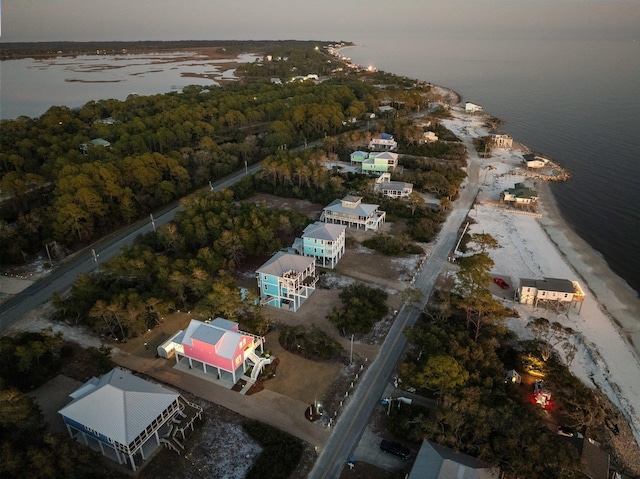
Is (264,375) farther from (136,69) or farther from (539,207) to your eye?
(136,69)

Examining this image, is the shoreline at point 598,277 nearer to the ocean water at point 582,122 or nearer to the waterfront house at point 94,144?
the ocean water at point 582,122

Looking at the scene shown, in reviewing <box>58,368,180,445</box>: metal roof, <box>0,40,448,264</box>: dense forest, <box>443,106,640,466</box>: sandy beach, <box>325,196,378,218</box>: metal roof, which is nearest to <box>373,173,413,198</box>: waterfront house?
<box>325,196,378,218</box>: metal roof

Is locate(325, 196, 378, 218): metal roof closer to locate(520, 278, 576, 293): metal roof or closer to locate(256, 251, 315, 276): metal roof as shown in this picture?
locate(256, 251, 315, 276): metal roof

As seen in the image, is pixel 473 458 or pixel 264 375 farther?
pixel 264 375

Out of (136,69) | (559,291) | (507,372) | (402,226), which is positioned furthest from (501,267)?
(136,69)

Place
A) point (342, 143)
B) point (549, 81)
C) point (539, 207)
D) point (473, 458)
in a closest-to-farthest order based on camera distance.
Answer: point (473, 458)
point (539, 207)
point (342, 143)
point (549, 81)

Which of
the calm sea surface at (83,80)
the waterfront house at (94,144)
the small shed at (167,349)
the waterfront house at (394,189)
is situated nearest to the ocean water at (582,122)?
the waterfront house at (394,189)

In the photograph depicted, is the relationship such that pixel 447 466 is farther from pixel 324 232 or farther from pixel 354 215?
pixel 354 215
